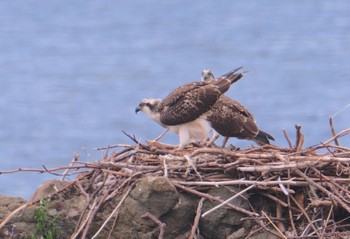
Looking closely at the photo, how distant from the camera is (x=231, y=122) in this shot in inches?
475

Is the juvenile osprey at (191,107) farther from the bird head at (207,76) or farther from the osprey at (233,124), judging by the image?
the bird head at (207,76)

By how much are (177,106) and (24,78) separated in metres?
36.3

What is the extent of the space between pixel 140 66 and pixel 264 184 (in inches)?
1475

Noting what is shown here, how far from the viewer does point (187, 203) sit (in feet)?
34.7

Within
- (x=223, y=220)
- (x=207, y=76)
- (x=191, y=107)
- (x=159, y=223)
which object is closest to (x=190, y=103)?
(x=191, y=107)

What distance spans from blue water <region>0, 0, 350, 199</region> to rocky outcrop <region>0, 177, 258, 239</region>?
A: 510 inches

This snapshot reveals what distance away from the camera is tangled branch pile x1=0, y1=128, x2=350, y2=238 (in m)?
10.5

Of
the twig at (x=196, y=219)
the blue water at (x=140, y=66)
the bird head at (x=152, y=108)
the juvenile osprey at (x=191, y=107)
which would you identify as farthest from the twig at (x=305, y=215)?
the blue water at (x=140, y=66)

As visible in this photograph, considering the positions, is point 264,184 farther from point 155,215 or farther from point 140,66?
point 140,66

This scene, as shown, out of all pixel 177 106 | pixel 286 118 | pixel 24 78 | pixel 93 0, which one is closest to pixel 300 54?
pixel 24 78

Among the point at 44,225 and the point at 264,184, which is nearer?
the point at 264,184

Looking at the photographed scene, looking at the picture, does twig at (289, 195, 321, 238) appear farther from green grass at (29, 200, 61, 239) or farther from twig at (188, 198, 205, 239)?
green grass at (29, 200, 61, 239)

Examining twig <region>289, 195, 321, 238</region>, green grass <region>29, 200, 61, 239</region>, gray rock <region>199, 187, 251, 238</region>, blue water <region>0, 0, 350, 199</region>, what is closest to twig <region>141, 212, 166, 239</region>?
gray rock <region>199, 187, 251, 238</region>

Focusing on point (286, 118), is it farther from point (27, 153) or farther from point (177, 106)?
point (177, 106)
